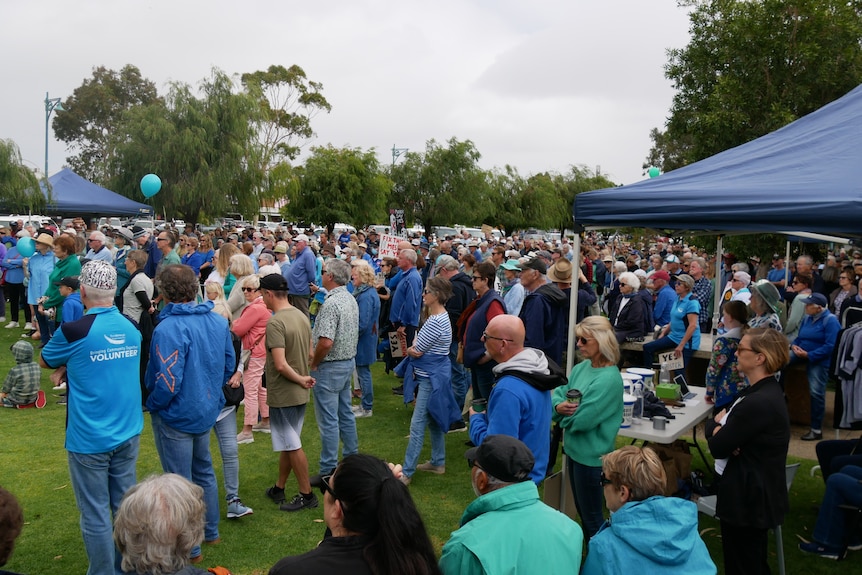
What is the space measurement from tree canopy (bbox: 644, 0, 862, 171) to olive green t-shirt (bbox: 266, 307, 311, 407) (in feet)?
41.5

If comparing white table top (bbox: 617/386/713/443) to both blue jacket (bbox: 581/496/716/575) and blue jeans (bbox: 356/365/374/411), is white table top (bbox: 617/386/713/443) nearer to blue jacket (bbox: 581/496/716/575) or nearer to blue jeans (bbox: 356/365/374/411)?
blue jacket (bbox: 581/496/716/575)

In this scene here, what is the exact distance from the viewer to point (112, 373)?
12.3 feet

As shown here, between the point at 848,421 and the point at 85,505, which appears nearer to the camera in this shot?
the point at 85,505

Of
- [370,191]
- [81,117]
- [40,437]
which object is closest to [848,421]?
[40,437]

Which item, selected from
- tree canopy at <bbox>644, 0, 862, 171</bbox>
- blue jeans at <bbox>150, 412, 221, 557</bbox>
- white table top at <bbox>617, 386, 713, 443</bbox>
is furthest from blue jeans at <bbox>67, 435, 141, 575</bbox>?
tree canopy at <bbox>644, 0, 862, 171</bbox>

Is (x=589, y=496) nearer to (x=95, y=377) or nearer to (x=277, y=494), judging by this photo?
(x=277, y=494)

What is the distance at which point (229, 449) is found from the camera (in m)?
5.00

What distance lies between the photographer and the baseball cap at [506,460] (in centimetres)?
243

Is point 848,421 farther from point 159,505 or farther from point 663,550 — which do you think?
point 159,505

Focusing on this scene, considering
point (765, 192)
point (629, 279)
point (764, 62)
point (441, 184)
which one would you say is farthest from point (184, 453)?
point (441, 184)

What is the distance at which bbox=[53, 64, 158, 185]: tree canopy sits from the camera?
2055 inches

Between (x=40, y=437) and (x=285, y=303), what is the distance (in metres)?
3.72

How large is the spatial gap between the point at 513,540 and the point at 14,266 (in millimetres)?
13194

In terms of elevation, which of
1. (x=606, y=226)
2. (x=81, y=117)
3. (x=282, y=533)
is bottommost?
(x=282, y=533)
